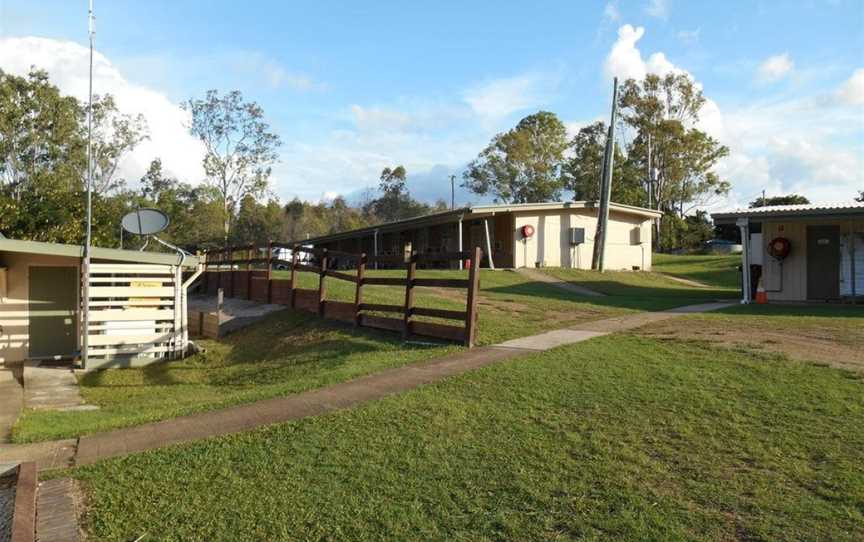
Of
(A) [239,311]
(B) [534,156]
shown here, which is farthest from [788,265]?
(B) [534,156]

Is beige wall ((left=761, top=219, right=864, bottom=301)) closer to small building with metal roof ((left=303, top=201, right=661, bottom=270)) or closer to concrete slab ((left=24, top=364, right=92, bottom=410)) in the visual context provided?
small building with metal roof ((left=303, top=201, right=661, bottom=270))

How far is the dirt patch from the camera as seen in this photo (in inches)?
318

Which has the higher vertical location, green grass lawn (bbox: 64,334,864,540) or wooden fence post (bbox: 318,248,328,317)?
wooden fence post (bbox: 318,248,328,317)

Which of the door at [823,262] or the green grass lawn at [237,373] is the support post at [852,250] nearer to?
the door at [823,262]

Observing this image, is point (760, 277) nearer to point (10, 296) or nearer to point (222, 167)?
point (10, 296)

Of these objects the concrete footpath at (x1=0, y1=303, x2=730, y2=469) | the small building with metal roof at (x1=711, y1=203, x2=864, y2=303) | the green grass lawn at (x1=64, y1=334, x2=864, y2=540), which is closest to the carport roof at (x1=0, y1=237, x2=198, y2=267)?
the concrete footpath at (x1=0, y1=303, x2=730, y2=469)

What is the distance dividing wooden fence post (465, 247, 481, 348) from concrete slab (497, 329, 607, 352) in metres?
0.48

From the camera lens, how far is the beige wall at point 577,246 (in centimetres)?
2741

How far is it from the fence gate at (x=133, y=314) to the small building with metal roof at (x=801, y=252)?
13438 millimetres

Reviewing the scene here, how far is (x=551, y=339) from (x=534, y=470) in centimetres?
541

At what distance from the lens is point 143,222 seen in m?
14.2

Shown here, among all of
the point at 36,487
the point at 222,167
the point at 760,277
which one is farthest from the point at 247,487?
the point at 222,167

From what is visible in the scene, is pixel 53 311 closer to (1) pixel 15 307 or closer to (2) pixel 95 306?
(1) pixel 15 307

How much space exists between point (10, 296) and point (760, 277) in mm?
18109
